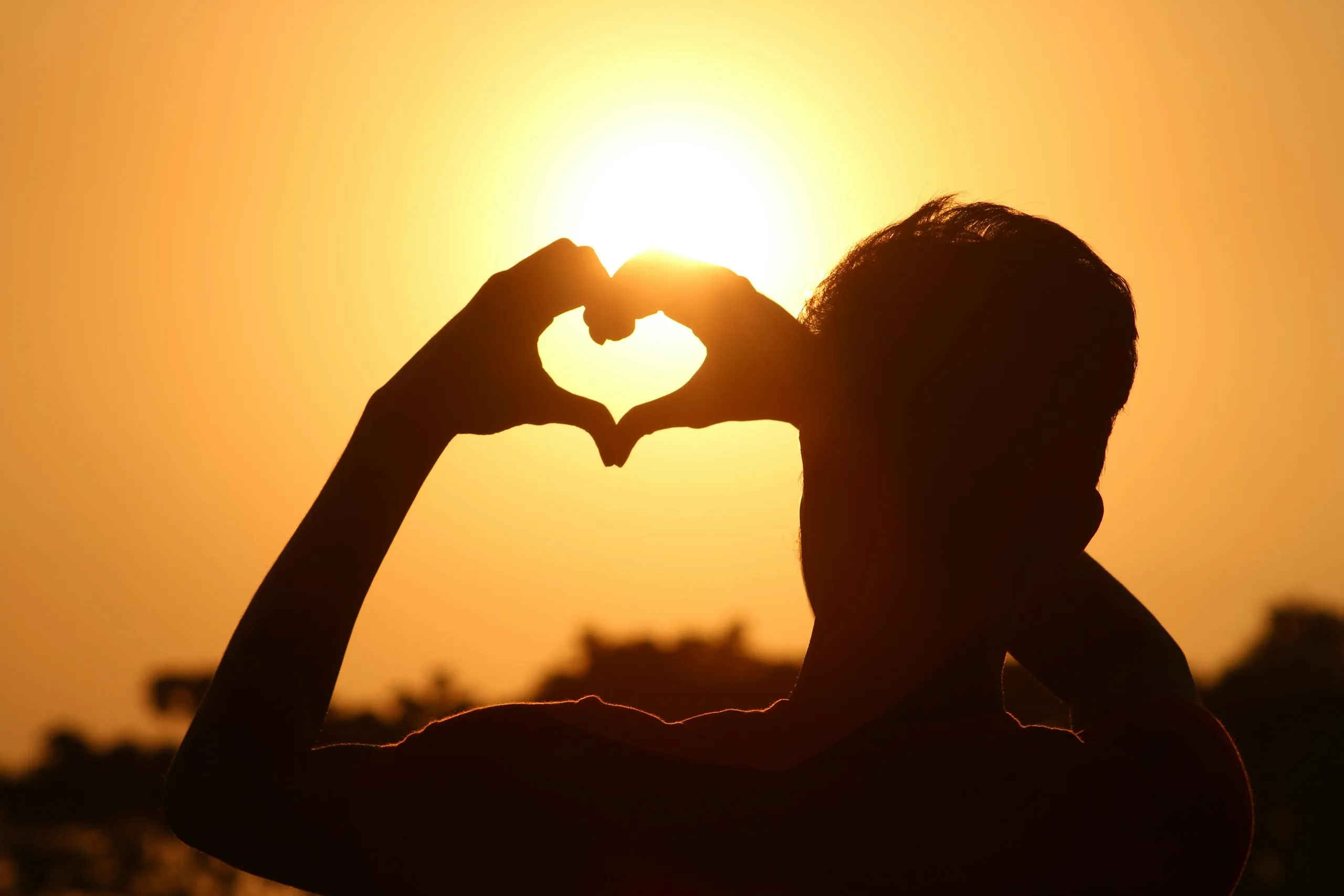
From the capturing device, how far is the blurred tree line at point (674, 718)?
55375mm

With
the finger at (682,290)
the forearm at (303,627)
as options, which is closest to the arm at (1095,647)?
the finger at (682,290)

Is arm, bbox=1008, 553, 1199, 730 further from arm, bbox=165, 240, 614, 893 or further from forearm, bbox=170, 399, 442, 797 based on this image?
forearm, bbox=170, 399, 442, 797

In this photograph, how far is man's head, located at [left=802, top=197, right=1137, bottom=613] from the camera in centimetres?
208

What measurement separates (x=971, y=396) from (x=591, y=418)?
674mm

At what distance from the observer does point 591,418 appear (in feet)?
5.89

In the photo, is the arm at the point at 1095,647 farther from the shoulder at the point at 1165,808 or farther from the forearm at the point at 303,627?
the forearm at the point at 303,627

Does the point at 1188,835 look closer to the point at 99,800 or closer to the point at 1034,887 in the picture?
the point at 1034,887

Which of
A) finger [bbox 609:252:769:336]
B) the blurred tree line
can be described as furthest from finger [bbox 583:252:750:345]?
the blurred tree line

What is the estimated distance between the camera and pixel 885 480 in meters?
2.10

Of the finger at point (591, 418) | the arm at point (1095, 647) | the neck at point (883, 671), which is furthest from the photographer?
the arm at point (1095, 647)

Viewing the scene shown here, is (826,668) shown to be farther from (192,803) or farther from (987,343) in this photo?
(192,803)

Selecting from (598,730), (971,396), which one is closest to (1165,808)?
(971,396)

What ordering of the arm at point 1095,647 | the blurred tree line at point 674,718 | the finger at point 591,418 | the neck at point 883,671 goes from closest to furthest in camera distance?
the finger at point 591,418 → the neck at point 883,671 → the arm at point 1095,647 → the blurred tree line at point 674,718

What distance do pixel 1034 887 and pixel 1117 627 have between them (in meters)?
Result: 0.70
